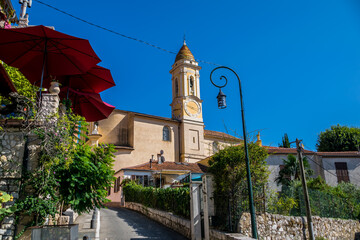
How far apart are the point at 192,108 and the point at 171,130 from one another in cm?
474

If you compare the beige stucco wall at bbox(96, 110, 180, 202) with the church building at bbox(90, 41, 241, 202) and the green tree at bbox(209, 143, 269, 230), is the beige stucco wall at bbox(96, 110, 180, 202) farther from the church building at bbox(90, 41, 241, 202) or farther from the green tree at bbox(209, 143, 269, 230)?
the green tree at bbox(209, 143, 269, 230)

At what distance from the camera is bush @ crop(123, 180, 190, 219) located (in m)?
11.1

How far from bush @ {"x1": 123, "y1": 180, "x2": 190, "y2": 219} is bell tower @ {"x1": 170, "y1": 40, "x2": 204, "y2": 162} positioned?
654 inches

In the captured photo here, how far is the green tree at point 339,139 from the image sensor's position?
3969cm

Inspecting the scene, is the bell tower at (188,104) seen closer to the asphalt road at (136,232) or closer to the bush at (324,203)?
the bush at (324,203)

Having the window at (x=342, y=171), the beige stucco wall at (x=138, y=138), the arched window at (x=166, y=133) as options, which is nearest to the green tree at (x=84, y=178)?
the beige stucco wall at (x=138, y=138)

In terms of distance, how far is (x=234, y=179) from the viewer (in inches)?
378

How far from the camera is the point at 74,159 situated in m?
7.02

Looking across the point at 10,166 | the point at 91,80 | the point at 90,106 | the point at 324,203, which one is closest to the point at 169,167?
the point at 324,203

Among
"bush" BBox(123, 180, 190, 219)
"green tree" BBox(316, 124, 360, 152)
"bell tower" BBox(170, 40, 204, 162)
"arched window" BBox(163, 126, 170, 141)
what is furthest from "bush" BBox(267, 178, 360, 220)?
"green tree" BBox(316, 124, 360, 152)

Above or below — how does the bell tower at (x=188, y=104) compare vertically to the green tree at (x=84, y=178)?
above

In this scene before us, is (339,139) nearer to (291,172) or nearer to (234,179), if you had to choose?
(291,172)

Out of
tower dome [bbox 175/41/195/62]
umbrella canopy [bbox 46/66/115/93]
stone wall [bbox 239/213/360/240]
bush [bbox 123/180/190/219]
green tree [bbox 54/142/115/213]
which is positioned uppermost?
tower dome [bbox 175/41/195/62]

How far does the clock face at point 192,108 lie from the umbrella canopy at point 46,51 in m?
29.7
